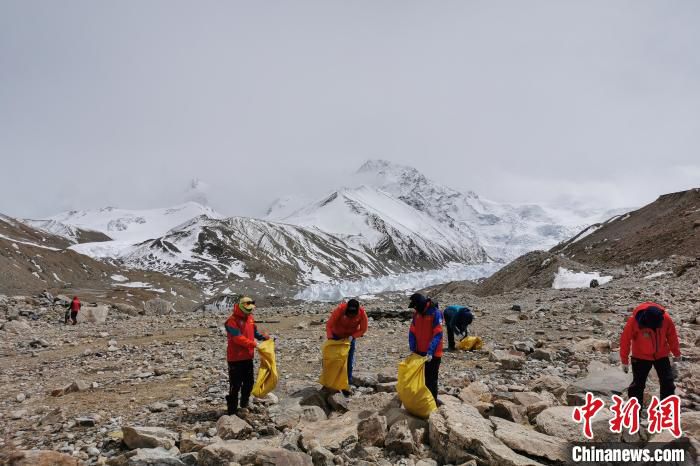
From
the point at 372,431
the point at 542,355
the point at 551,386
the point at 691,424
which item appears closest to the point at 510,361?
the point at 542,355

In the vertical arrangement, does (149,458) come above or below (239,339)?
below

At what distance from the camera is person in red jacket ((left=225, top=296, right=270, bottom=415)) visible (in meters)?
9.01

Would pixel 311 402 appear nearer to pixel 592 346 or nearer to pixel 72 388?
pixel 72 388

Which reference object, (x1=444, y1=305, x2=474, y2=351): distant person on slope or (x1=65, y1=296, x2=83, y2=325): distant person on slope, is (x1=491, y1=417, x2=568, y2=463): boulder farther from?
(x1=65, y1=296, x2=83, y2=325): distant person on slope

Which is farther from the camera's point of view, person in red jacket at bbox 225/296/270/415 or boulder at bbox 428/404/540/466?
person in red jacket at bbox 225/296/270/415

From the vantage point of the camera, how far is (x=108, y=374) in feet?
42.7

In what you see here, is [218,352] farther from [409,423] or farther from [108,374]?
[409,423]

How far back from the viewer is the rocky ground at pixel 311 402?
6.73m

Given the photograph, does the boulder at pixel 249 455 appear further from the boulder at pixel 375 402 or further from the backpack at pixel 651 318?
the backpack at pixel 651 318

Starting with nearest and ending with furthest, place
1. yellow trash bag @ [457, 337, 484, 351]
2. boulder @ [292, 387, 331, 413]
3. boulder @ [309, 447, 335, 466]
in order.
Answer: boulder @ [309, 447, 335, 466]
boulder @ [292, 387, 331, 413]
yellow trash bag @ [457, 337, 484, 351]

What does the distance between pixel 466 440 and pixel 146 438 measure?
4935mm

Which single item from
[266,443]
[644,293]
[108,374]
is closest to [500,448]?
[266,443]

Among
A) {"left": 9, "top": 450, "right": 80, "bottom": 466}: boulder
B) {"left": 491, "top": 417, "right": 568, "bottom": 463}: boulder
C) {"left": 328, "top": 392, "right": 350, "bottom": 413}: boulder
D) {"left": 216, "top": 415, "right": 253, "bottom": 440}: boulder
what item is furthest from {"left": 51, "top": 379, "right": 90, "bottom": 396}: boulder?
{"left": 491, "top": 417, "right": 568, "bottom": 463}: boulder

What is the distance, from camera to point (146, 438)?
23.5 ft
